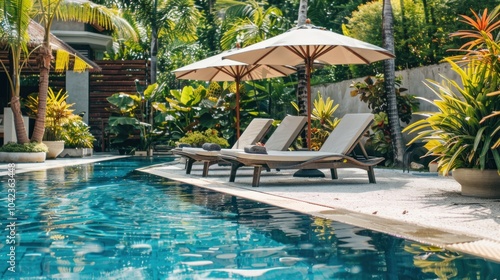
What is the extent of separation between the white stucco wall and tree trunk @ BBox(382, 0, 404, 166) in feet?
2.60

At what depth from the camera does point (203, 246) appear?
211 inches

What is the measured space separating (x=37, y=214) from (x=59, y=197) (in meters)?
1.90

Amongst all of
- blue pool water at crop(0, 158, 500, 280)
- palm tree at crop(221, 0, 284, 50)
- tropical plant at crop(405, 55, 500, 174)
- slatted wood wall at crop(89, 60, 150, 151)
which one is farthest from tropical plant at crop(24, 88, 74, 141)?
tropical plant at crop(405, 55, 500, 174)

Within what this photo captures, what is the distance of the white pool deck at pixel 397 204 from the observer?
5.70m

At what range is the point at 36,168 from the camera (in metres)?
16.4

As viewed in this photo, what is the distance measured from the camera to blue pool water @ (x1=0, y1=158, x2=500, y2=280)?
4387mm

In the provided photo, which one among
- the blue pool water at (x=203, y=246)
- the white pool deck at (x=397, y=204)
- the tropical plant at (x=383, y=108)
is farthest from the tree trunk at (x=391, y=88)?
the blue pool water at (x=203, y=246)

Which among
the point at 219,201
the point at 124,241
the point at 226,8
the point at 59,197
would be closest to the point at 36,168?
the point at 59,197

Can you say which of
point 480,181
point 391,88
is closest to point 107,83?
point 391,88

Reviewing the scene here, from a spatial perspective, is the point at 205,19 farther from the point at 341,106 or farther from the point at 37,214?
the point at 37,214

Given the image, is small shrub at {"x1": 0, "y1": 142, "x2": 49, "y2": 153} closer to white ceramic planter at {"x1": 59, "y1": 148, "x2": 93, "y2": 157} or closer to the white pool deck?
white ceramic planter at {"x1": 59, "y1": 148, "x2": 93, "y2": 157}

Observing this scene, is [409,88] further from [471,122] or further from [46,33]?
[46,33]

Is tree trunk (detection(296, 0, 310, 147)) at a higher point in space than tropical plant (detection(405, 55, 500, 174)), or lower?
higher

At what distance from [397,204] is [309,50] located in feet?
Answer: 19.3
